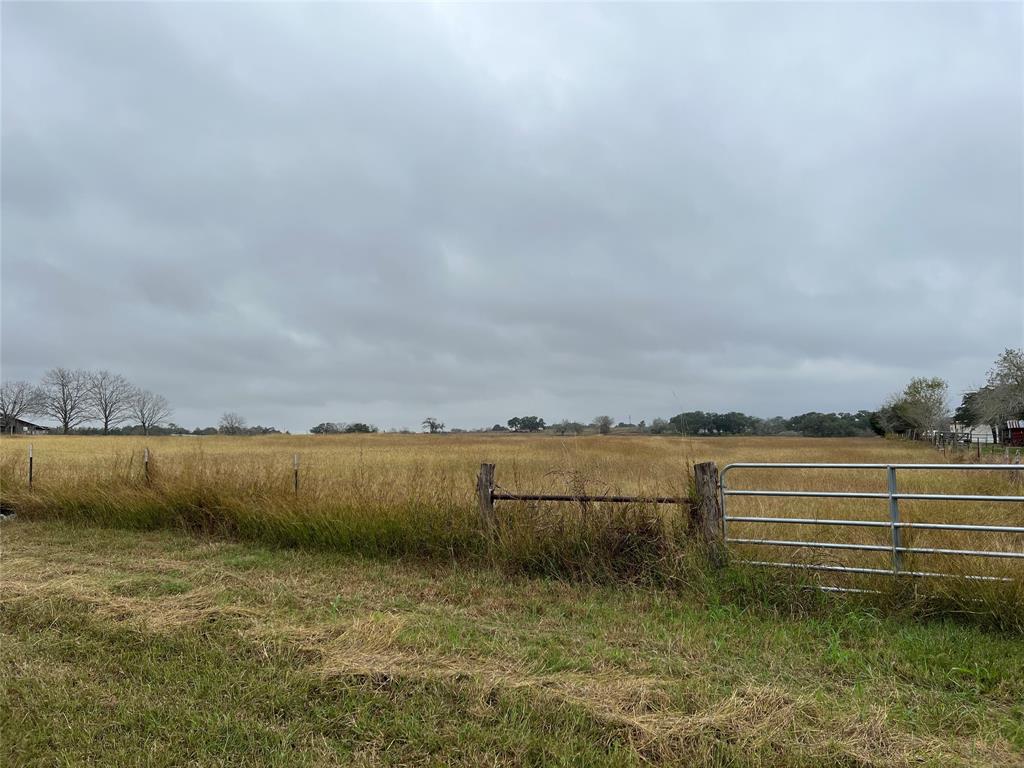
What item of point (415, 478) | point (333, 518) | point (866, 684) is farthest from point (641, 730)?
point (415, 478)

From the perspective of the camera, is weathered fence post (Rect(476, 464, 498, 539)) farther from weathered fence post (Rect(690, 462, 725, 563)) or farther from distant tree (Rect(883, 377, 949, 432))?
distant tree (Rect(883, 377, 949, 432))

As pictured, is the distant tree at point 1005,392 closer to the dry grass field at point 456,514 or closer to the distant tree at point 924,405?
the distant tree at point 924,405

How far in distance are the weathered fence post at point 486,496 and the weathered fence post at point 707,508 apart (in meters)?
2.34

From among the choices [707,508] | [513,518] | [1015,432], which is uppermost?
[707,508]

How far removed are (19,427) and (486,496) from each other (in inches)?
3690

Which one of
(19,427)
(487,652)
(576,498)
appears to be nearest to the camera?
(487,652)

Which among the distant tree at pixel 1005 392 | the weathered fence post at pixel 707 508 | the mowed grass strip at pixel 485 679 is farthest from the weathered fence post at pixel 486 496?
the distant tree at pixel 1005 392

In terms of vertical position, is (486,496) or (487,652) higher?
(486,496)

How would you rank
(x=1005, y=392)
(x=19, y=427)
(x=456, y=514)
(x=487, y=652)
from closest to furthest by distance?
(x=487, y=652) → (x=456, y=514) → (x=1005, y=392) → (x=19, y=427)

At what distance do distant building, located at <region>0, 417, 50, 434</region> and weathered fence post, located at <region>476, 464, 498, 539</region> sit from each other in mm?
89139

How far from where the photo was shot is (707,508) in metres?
6.11

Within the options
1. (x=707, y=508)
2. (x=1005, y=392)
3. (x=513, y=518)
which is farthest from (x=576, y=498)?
(x=1005, y=392)

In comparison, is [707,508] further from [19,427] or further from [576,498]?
[19,427]

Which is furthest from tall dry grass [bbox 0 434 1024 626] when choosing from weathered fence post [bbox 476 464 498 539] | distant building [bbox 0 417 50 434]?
distant building [bbox 0 417 50 434]
